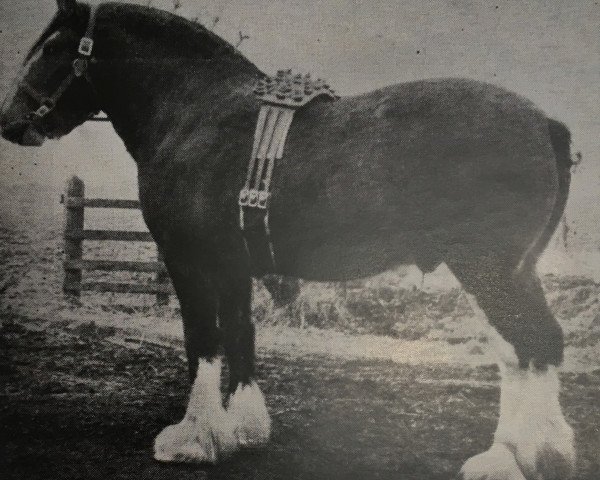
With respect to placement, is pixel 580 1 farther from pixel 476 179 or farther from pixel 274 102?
pixel 274 102

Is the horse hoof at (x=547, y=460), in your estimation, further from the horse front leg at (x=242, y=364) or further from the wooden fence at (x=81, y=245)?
the wooden fence at (x=81, y=245)

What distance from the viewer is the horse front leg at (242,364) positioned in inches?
93.9

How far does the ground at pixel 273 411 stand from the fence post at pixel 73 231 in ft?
0.63

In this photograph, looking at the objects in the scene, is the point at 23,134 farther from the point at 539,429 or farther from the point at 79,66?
the point at 539,429

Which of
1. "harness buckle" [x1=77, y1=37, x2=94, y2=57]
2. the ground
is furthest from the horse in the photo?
the ground

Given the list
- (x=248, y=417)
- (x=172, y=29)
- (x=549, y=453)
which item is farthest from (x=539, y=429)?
(x=172, y=29)

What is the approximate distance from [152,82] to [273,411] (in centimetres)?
154

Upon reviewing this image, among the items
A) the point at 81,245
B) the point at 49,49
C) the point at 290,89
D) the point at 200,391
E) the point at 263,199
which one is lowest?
the point at 200,391

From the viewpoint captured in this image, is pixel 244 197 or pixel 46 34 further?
pixel 46 34

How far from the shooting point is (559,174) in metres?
2.28

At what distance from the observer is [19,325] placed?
266 cm

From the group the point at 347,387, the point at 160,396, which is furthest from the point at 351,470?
the point at 160,396

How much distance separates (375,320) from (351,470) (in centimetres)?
62

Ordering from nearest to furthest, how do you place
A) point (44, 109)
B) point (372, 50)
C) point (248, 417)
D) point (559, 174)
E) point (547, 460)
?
point (547, 460), point (559, 174), point (248, 417), point (44, 109), point (372, 50)
